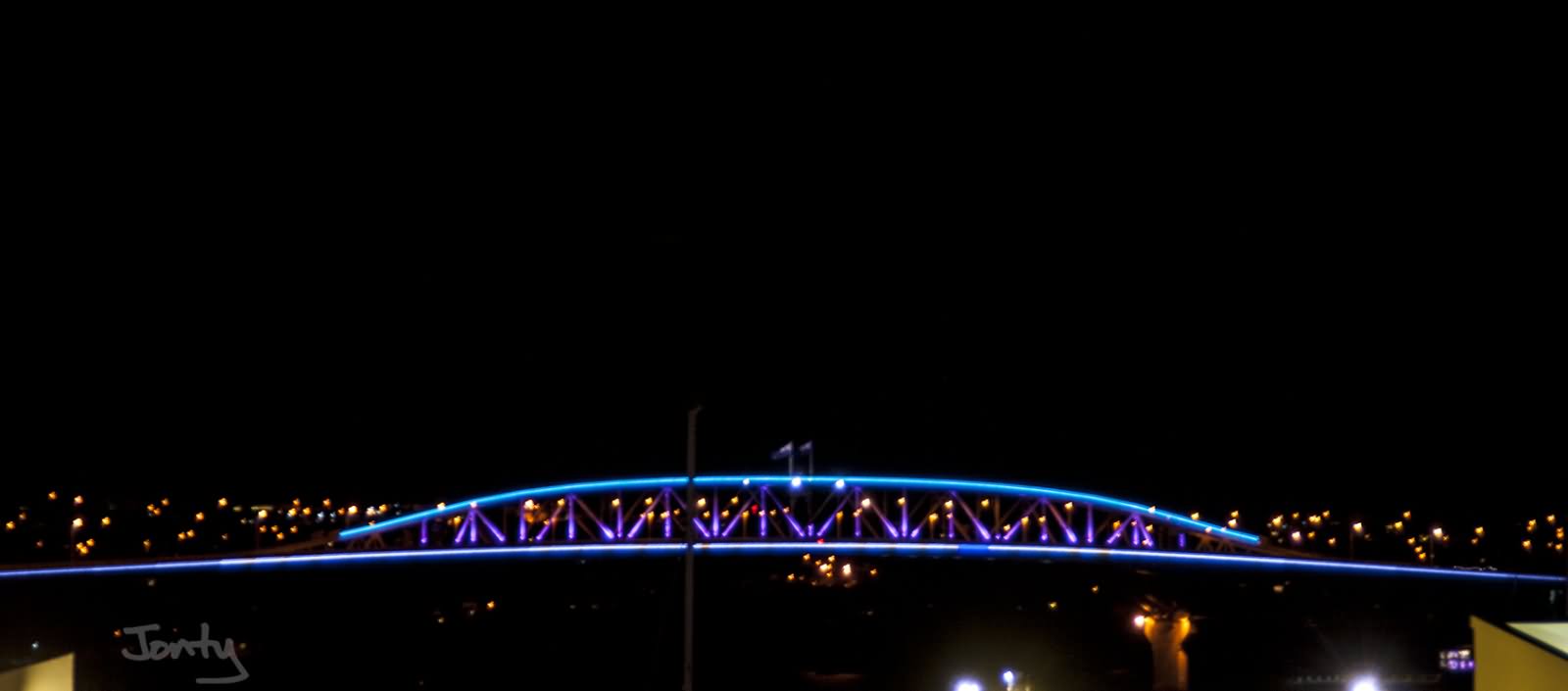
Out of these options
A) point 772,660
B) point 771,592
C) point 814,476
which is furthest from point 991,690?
point 814,476

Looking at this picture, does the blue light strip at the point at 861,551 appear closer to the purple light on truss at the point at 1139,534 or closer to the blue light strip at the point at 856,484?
the blue light strip at the point at 856,484

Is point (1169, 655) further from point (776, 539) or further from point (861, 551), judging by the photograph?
point (776, 539)

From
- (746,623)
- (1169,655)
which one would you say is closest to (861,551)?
(746,623)

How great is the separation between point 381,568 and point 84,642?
3734 centimetres

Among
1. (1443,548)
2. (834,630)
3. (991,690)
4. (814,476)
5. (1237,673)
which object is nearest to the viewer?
(991,690)

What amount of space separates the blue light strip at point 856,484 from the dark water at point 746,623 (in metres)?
3.93

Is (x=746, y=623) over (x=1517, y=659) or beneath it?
beneath

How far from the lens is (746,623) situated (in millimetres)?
56188

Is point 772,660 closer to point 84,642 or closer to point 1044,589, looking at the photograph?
point 84,642

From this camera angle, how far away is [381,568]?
3127 inches

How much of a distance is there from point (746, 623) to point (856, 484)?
96.4 ft

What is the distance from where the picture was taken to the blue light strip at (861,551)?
72438mm
